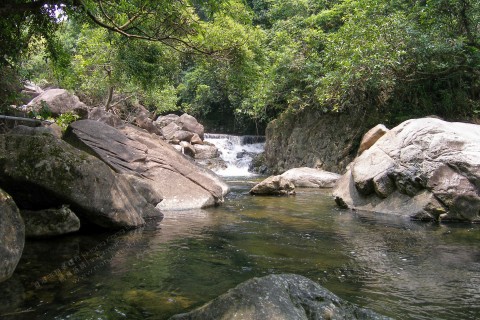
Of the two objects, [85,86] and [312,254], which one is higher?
[85,86]

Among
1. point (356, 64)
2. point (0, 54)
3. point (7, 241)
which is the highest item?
point (356, 64)

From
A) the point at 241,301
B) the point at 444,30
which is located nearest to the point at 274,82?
the point at 444,30

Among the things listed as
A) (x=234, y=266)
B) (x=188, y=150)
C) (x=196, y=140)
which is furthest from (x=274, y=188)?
(x=196, y=140)

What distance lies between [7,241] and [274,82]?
60.0 ft

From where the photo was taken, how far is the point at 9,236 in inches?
176

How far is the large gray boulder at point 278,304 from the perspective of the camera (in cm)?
292

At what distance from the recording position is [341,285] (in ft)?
16.0

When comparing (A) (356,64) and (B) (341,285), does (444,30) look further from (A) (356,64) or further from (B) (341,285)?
(B) (341,285)

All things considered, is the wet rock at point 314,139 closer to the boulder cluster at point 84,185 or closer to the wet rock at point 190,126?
the wet rock at point 190,126

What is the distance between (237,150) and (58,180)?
22.1m

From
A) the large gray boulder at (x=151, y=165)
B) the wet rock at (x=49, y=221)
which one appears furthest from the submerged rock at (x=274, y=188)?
the wet rock at (x=49, y=221)

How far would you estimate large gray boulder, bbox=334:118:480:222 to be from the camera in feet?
29.5

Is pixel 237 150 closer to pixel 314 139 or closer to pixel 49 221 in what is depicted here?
pixel 314 139

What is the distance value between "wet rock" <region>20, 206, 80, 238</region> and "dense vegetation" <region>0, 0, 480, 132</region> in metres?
3.03
